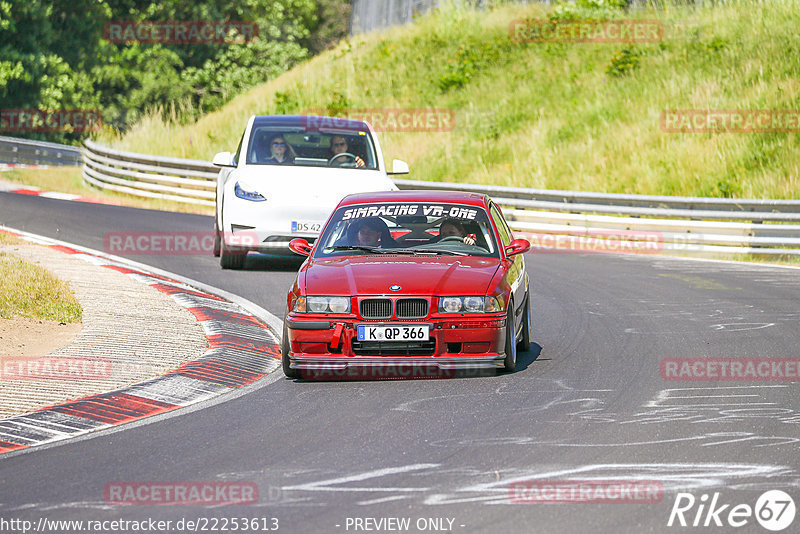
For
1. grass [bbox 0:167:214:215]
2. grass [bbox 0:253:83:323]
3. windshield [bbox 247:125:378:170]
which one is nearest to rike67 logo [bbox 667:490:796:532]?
grass [bbox 0:253:83:323]

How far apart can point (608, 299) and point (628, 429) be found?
6.81 metres

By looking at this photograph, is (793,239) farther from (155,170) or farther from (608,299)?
(155,170)

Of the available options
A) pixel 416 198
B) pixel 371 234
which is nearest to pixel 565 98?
pixel 416 198

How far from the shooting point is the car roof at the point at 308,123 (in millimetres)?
16125

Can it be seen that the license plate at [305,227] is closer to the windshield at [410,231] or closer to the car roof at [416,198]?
the car roof at [416,198]

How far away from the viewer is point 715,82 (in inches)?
1219

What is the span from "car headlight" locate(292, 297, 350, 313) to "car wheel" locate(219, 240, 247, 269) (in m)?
6.19

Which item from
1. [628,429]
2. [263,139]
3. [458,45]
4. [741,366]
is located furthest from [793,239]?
[458,45]

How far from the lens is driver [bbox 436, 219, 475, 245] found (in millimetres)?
10352

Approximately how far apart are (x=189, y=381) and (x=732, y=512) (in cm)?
453

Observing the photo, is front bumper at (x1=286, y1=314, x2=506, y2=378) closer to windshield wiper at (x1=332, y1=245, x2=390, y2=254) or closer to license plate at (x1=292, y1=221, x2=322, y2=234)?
windshield wiper at (x1=332, y1=245, x2=390, y2=254)
